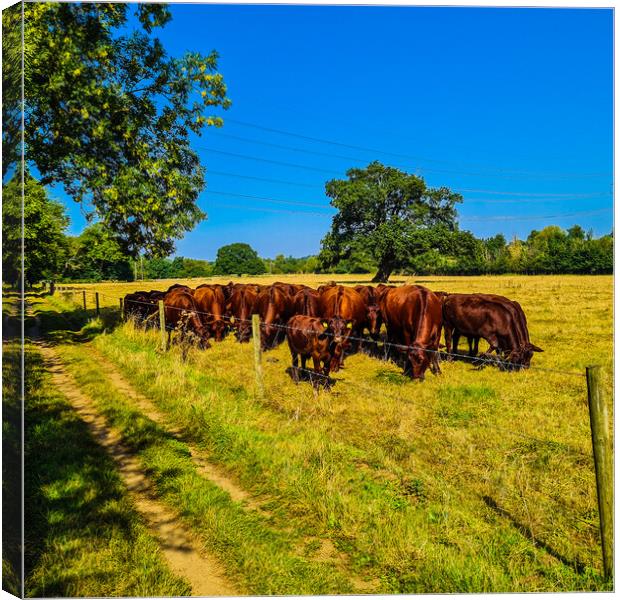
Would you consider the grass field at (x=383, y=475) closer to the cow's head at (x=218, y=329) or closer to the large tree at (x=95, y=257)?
the large tree at (x=95, y=257)

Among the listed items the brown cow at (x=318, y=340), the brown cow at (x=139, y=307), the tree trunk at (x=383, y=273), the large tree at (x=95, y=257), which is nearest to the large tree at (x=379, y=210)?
the tree trunk at (x=383, y=273)

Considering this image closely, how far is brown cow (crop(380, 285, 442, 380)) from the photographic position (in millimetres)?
9000

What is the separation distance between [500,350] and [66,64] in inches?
417

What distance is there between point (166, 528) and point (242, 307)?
11501 millimetres

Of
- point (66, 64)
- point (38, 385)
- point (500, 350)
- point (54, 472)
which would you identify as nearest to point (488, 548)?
point (54, 472)

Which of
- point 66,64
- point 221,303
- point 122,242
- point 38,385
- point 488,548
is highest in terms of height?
point 66,64

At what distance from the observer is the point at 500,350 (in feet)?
32.7

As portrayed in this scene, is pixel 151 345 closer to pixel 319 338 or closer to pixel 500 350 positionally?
pixel 319 338

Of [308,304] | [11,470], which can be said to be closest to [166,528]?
[11,470]

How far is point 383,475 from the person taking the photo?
4801 mm

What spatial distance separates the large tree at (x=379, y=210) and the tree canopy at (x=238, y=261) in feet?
99.2

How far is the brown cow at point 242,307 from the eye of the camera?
1373 centimetres

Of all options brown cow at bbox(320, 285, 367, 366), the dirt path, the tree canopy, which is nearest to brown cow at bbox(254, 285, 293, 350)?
brown cow at bbox(320, 285, 367, 366)

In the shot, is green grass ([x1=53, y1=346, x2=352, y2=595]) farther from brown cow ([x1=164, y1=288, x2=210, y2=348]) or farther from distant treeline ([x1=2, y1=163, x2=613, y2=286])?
brown cow ([x1=164, y1=288, x2=210, y2=348])
